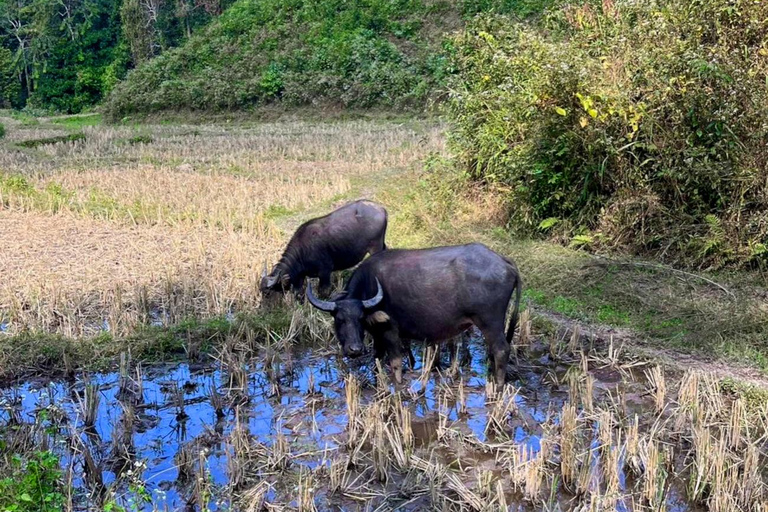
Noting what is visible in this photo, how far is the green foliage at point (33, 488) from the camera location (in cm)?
347

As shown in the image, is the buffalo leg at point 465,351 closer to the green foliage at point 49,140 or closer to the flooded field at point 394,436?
the flooded field at point 394,436

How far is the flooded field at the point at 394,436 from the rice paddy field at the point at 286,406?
16 mm

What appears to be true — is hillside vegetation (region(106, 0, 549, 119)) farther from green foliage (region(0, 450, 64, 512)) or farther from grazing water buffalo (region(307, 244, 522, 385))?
green foliage (region(0, 450, 64, 512))

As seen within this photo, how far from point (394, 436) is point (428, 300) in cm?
120

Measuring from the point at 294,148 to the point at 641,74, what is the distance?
10571 millimetres

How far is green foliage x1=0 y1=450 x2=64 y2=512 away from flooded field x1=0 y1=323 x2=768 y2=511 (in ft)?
0.45

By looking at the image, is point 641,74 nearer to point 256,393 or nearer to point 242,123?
point 256,393

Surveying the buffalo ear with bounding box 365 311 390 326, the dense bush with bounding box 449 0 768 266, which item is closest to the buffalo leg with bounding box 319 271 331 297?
the buffalo ear with bounding box 365 311 390 326

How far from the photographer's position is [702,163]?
Result: 7457mm

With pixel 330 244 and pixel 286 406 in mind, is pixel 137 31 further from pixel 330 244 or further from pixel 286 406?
pixel 286 406

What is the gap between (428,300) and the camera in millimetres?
5367

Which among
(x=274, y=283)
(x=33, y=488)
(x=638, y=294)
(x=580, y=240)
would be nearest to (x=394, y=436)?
(x=33, y=488)

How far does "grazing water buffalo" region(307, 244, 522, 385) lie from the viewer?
17.1 feet

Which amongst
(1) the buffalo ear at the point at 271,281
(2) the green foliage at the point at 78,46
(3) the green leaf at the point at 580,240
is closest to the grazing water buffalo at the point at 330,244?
(1) the buffalo ear at the point at 271,281
